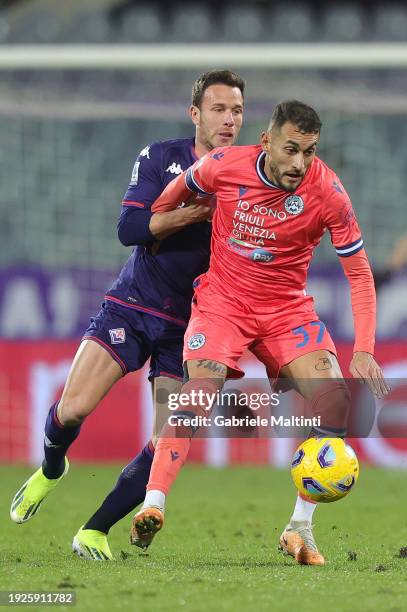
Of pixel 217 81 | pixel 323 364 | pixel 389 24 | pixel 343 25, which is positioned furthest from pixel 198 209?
pixel 389 24

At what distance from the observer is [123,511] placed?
229 inches

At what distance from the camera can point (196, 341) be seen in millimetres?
5277

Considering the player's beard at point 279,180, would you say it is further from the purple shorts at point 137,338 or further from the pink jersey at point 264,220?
the purple shorts at point 137,338

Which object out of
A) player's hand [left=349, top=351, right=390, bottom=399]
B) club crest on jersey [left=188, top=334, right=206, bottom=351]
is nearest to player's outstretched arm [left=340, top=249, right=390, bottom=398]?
player's hand [left=349, top=351, right=390, bottom=399]

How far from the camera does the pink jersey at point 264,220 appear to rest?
5250mm

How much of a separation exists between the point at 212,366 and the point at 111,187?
844 centimetres

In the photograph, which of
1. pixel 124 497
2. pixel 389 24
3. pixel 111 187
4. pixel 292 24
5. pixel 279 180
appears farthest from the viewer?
pixel 389 24

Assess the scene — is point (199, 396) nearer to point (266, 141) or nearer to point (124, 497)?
point (124, 497)

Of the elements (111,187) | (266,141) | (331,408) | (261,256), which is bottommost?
(111,187)

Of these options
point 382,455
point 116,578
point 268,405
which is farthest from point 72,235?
point 116,578

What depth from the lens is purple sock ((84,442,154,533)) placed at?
19.1 feet

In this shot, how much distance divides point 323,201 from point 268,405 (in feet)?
6.38

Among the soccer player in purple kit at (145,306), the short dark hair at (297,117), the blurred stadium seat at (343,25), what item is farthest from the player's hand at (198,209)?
the blurred stadium seat at (343,25)

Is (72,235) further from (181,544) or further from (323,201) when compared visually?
(323,201)
